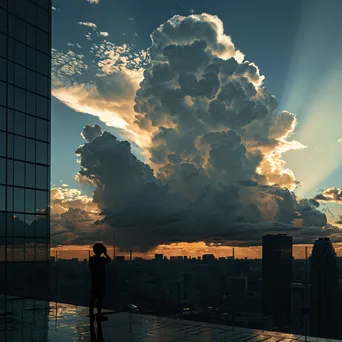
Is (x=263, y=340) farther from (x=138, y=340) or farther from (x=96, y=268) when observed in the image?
(x=96, y=268)


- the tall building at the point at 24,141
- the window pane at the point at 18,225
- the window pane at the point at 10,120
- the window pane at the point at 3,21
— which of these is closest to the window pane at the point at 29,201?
the tall building at the point at 24,141

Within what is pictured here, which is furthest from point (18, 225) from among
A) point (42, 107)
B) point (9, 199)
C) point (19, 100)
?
point (42, 107)

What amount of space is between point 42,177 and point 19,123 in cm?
382

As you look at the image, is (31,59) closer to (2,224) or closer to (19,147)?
(19,147)

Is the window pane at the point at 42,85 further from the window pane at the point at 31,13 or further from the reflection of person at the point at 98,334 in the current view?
the reflection of person at the point at 98,334

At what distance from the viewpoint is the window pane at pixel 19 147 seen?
24.8 meters

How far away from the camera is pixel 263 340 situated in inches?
325

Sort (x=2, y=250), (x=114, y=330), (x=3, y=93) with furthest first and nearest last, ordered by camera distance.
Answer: (x=3, y=93), (x=2, y=250), (x=114, y=330)

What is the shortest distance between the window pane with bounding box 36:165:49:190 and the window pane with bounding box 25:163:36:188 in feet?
1.06

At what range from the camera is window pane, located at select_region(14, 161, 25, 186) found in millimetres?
24531

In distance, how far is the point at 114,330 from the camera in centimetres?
935

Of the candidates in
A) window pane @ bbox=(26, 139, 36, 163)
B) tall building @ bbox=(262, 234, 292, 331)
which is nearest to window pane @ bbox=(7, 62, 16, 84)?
window pane @ bbox=(26, 139, 36, 163)

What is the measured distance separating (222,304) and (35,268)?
1597 centimetres

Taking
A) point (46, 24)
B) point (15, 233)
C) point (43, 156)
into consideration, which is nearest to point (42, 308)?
point (15, 233)
